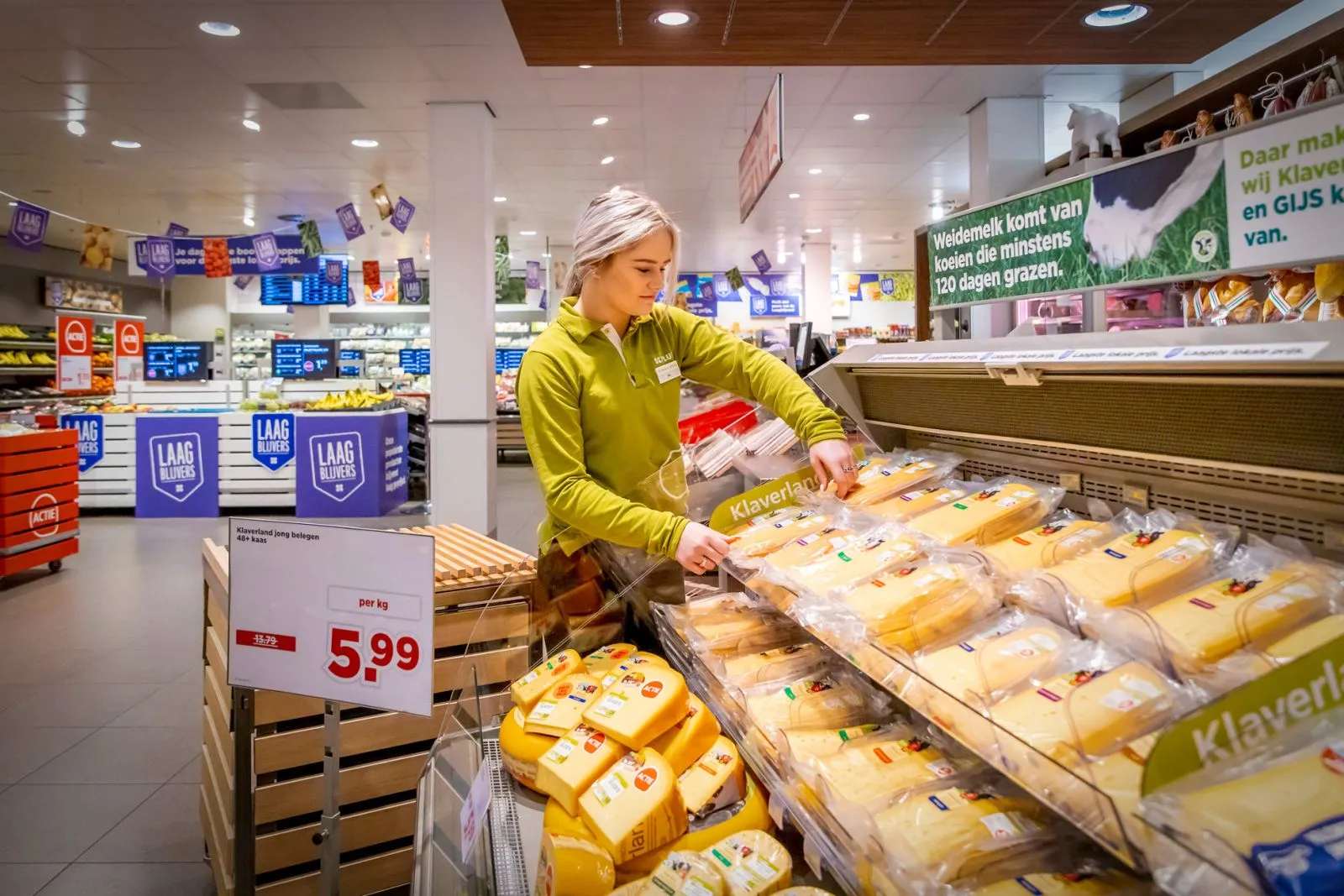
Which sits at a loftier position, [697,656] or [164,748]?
[697,656]

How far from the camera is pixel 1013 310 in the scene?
7953 mm

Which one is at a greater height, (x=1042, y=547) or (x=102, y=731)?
(x=1042, y=547)

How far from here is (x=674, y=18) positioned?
4.55 m

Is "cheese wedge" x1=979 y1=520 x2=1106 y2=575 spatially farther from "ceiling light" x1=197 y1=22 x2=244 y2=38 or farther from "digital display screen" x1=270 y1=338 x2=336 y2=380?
"digital display screen" x1=270 y1=338 x2=336 y2=380

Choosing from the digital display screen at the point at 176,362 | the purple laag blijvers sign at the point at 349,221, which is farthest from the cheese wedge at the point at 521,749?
the digital display screen at the point at 176,362

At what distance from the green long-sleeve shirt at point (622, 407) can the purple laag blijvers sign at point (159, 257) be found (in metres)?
10.9

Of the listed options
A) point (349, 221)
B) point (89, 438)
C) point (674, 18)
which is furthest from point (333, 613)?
point (89, 438)

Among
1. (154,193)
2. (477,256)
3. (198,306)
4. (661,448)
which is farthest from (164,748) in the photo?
(198,306)

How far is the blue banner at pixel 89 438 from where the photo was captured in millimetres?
9344

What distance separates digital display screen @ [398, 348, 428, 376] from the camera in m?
17.9

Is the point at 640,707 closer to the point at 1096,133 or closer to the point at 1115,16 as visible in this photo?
the point at 1115,16

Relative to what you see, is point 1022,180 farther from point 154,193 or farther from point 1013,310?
point 154,193

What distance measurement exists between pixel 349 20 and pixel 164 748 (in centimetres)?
476

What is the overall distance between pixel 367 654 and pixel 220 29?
606 cm
